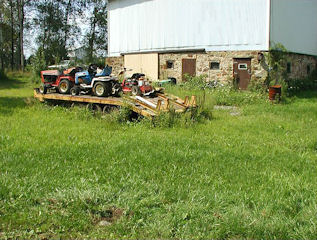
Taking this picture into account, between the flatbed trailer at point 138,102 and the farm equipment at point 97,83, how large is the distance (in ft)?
1.35

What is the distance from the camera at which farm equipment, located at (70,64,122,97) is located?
33.5 feet

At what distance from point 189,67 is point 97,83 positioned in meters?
8.49

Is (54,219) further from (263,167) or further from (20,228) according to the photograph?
(263,167)

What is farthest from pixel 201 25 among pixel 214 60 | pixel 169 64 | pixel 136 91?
pixel 136 91

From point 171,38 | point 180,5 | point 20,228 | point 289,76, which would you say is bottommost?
point 20,228

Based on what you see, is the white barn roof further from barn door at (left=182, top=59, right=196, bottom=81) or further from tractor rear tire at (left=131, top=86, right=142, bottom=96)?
tractor rear tire at (left=131, top=86, right=142, bottom=96)

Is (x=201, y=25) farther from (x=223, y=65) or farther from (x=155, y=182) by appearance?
(x=155, y=182)

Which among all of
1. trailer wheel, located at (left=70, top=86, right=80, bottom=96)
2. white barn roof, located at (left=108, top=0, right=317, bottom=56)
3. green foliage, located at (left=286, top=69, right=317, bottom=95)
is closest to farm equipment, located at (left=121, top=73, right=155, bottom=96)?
trailer wheel, located at (left=70, top=86, right=80, bottom=96)

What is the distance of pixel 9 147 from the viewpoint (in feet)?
18.7

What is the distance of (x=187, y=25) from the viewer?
57.9 ft

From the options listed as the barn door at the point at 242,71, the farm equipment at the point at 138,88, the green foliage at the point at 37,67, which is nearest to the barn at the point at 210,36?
the barn door at the point at 242,71

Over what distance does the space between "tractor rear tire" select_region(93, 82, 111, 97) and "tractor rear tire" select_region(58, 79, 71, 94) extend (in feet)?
3.93

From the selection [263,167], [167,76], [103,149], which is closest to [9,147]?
[103,149]

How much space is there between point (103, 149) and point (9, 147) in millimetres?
1609
